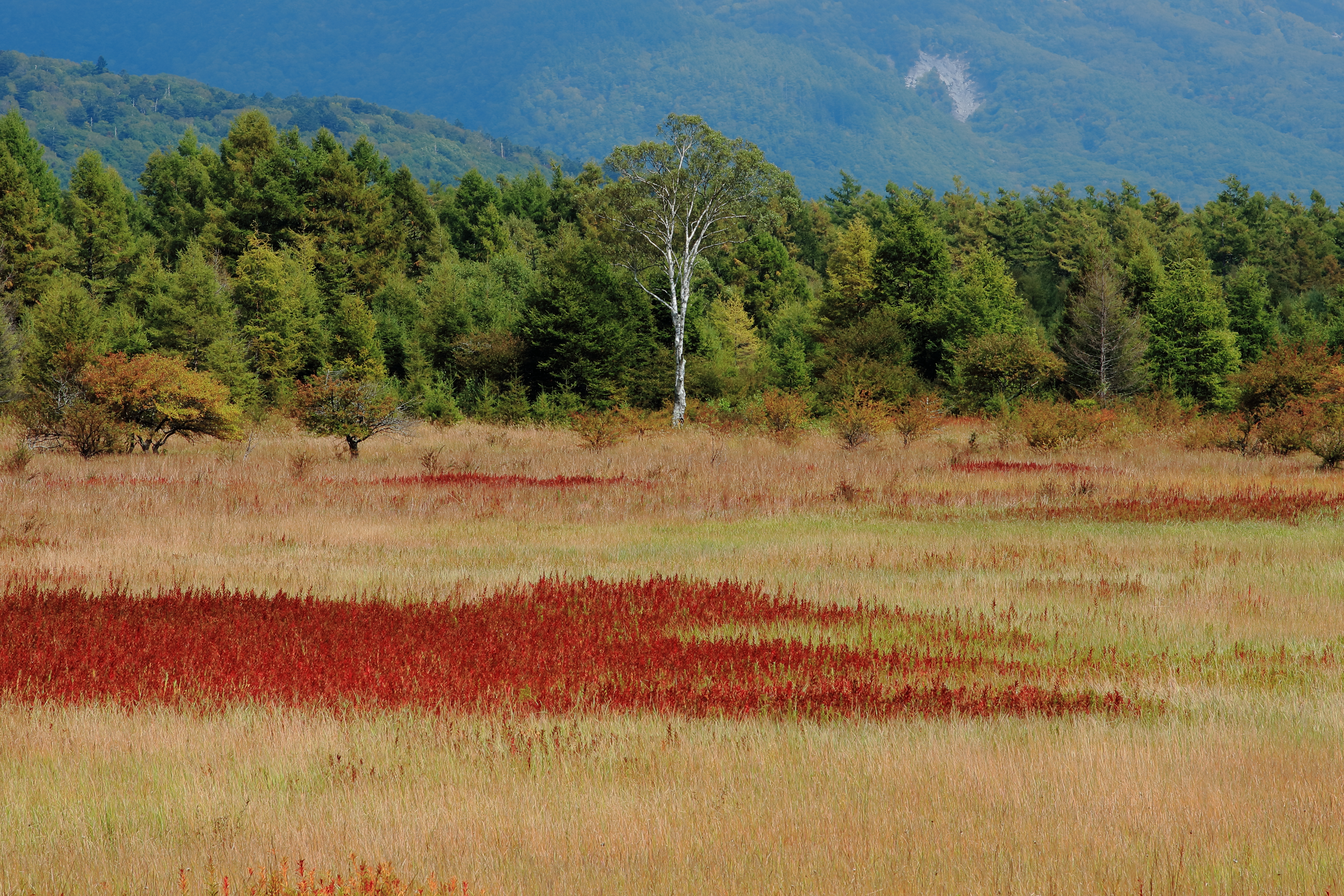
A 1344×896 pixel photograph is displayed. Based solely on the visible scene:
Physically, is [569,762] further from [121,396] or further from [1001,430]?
[1001,430]

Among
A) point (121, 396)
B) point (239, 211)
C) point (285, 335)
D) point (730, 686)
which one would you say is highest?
point (239, 211)

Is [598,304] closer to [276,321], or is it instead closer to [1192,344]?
[276,321]

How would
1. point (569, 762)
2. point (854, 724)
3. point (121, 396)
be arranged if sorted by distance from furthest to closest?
point (121, 396)
point (854, 724)
point (569, 762)

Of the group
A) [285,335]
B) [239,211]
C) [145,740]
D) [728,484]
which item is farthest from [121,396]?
[239,211]

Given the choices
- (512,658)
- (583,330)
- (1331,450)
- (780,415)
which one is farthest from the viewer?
(583,330)

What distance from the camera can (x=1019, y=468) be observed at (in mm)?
27234

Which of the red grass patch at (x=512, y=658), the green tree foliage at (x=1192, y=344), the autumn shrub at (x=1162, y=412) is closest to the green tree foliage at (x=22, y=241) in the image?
the red grass patch at (x=512, y=658)

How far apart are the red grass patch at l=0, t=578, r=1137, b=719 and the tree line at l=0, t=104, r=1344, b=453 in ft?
84.0

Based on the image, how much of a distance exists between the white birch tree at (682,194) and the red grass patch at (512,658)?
35594 millimetres

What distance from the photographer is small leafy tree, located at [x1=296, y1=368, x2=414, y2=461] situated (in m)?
30.3

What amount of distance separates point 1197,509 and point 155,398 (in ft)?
85.7

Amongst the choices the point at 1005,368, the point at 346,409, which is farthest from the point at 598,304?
the point at 346,409

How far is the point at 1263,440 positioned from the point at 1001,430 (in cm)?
765

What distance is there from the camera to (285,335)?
50625 millimetres
